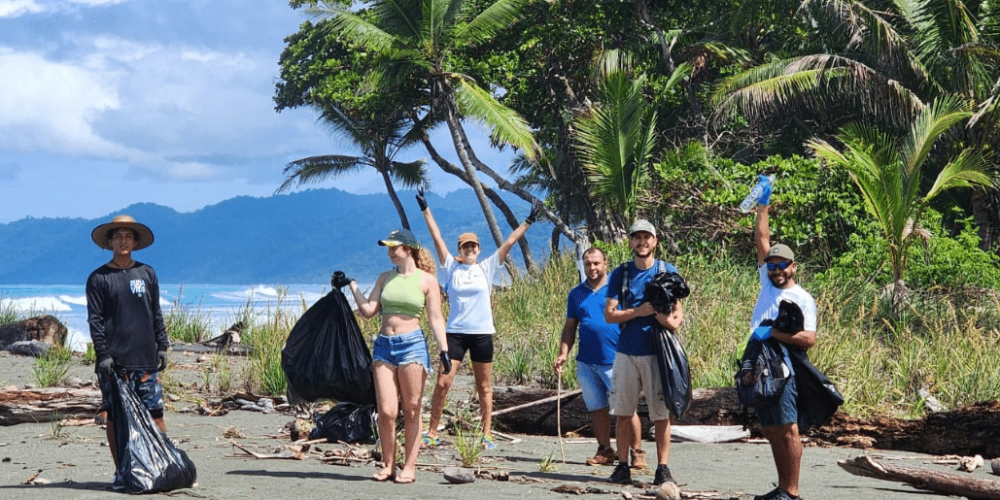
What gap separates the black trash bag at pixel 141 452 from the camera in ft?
22.7

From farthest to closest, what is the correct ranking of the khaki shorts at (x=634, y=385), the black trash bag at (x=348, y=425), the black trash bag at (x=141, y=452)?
the black trash bag at (x=348, y=425), the khaki shorts at (x=634, y=385), the black trash bag at (x=141, y=452)

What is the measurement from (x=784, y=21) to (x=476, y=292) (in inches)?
898

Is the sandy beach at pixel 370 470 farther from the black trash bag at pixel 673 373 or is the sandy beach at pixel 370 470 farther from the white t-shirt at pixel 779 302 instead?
the white t-shirt at pixel 779 302

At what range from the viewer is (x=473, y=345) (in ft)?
30.3

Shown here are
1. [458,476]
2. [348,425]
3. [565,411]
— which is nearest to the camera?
[458,476]

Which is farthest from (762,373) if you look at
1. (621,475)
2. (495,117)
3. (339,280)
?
(495,117)

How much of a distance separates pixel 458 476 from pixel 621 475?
42.7 inches

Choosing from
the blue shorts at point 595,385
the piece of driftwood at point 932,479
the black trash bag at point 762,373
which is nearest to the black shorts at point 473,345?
the blue shorts at point 595,385

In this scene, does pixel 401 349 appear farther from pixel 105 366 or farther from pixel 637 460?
pixel 637 460

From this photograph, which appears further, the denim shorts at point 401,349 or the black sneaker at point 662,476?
the denim shorts at point 401,349

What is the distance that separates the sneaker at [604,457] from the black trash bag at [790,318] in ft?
8.37

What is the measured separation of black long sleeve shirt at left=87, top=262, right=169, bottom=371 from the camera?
7.17 metres

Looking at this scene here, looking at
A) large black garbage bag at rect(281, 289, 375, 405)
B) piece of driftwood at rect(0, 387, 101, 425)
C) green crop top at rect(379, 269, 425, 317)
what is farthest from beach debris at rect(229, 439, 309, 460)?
piece of driftwood at rect(0, 387, 101, 425)

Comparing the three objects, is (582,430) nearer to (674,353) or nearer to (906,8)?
(674,353)
